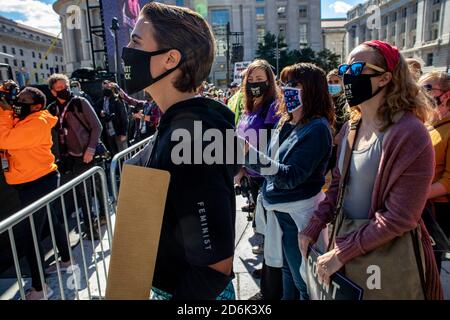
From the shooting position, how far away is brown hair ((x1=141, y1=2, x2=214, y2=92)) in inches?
46.1

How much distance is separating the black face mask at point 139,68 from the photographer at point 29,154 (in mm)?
2381

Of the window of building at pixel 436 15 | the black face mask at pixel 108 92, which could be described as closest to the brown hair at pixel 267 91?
the black face mask at pixel 108 92

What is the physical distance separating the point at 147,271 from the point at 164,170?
35 centimetres

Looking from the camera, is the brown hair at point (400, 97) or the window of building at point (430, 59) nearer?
the brown hair at point (400, 97)

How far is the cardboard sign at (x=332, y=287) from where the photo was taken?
1.42 m

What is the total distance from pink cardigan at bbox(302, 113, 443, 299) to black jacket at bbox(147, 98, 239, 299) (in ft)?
2.42

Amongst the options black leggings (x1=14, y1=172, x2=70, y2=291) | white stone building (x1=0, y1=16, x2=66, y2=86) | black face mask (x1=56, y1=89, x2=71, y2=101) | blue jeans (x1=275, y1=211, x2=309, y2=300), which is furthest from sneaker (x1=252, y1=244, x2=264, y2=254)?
white stone building (x1=0, y1=16, x2=66, y2=86)

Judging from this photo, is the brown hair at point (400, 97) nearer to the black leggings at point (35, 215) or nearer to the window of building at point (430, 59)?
the black leggings at point (35, 215)

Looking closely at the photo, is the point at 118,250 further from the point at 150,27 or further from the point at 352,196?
the point at 352,196

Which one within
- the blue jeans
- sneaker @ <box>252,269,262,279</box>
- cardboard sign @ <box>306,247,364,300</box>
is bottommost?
sneaker @ <box>252,269,262,279</box>

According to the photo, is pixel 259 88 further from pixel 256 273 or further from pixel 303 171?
pixel 256 273

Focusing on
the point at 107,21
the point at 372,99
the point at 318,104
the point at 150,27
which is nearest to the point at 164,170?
the point at 150,27

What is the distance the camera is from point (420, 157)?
4.74 ft

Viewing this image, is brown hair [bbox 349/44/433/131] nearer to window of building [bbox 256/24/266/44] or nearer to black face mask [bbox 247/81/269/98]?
black face mask [bbox 247/81/269/98]
